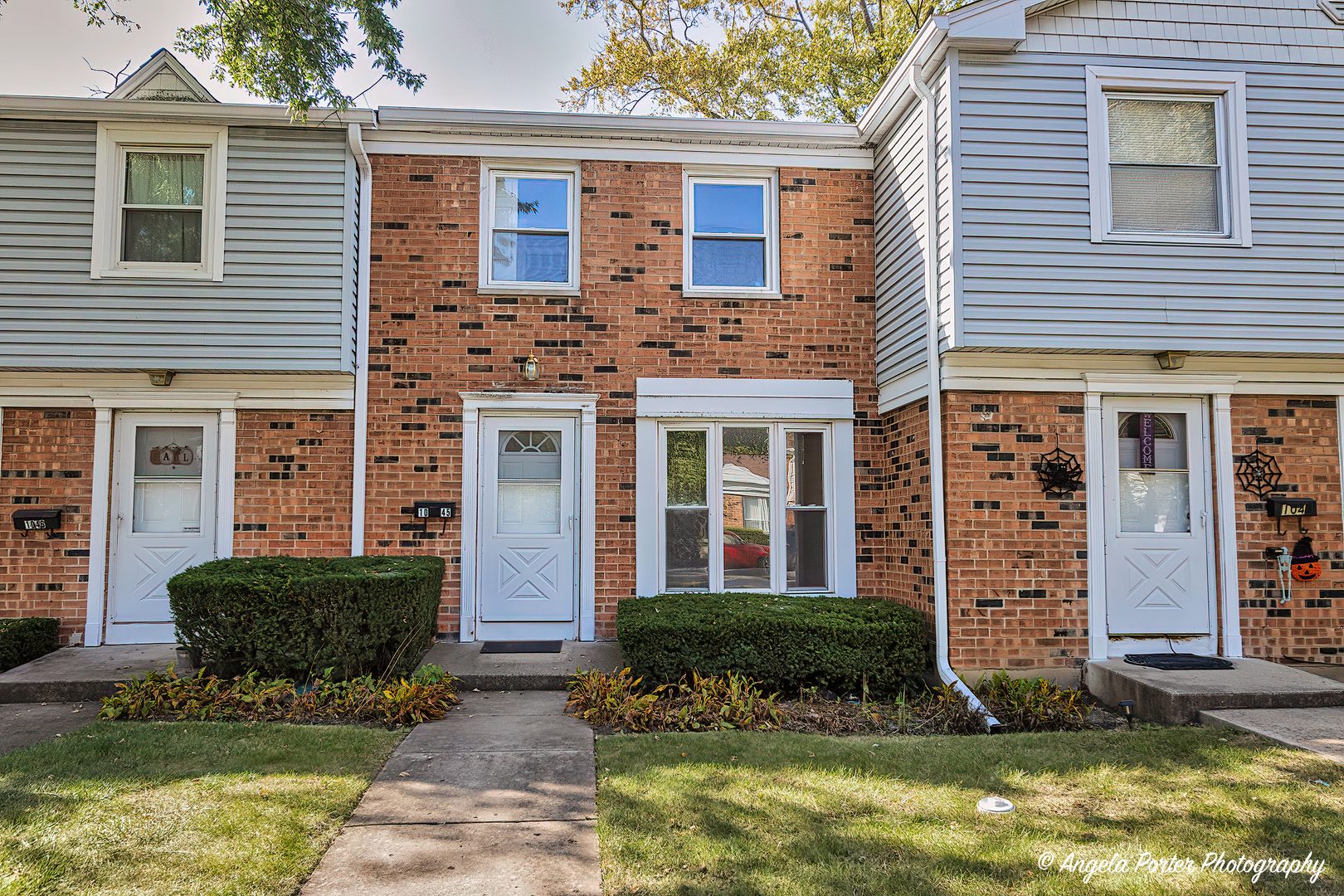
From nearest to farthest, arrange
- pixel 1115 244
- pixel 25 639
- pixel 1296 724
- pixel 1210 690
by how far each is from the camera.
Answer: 1. pixel 1296 724
2. pixel 1210 690
3. pixel 1115 244
4. pixel 25 639

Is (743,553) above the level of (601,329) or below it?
below

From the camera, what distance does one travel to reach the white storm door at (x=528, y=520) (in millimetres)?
7742

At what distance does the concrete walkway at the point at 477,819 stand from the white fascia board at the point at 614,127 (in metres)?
5.42

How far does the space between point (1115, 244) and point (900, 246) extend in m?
1.75

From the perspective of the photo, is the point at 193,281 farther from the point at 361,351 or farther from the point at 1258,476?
the point at 1258,476

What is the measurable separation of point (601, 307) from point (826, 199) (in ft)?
8.26

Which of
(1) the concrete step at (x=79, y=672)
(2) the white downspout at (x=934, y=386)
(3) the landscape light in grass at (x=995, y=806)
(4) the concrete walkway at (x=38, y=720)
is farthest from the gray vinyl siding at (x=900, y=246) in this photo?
(4) the concrete walkway at (x=38, y=720)

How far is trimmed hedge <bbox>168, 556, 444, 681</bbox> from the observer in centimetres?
584

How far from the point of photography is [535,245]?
8078 mm

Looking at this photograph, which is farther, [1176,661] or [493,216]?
[493,216]

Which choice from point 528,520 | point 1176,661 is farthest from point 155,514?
point 1176,661

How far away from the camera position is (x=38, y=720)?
5.57 meters

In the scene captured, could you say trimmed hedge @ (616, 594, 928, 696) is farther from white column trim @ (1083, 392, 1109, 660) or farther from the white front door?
the white front door

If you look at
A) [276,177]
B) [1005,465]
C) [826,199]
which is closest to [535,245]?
[276,177]
